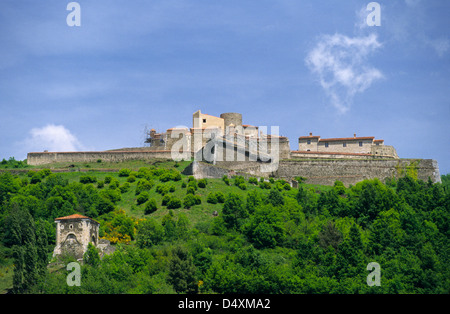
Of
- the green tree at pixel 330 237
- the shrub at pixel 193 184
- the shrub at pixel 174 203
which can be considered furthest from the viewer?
the shrub at pixel 193 184

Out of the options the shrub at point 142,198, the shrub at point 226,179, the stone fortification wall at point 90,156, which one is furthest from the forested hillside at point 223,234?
the stone fortification wall at point 90,156

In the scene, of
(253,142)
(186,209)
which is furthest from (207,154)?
(186,209)

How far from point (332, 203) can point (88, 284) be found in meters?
26.3

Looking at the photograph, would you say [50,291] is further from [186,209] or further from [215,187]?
[215,187]

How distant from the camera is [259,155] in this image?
7331cm

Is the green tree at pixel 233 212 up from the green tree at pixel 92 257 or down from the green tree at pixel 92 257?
up

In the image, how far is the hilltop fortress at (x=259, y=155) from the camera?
6931 centimetres

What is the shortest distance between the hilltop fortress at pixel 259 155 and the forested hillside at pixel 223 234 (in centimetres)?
481

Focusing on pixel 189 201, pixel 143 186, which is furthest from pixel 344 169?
pixel 143 186

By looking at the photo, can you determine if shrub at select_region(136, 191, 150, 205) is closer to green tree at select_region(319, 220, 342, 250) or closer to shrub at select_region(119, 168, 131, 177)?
shrub at select_region(119, 168, 131, 177)

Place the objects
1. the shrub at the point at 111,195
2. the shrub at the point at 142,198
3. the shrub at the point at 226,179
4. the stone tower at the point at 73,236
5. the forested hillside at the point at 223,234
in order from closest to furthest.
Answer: the forested hillside at the point at 223,234
the stone tower at the point at 73,236
the shrub at the point at 111,195
the shrub at the point at 142,198
the shrub at the point at 226,179

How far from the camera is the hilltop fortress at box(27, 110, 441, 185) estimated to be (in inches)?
2729

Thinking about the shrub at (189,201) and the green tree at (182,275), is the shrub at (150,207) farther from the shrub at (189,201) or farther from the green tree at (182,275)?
the green tree at (182,275)
